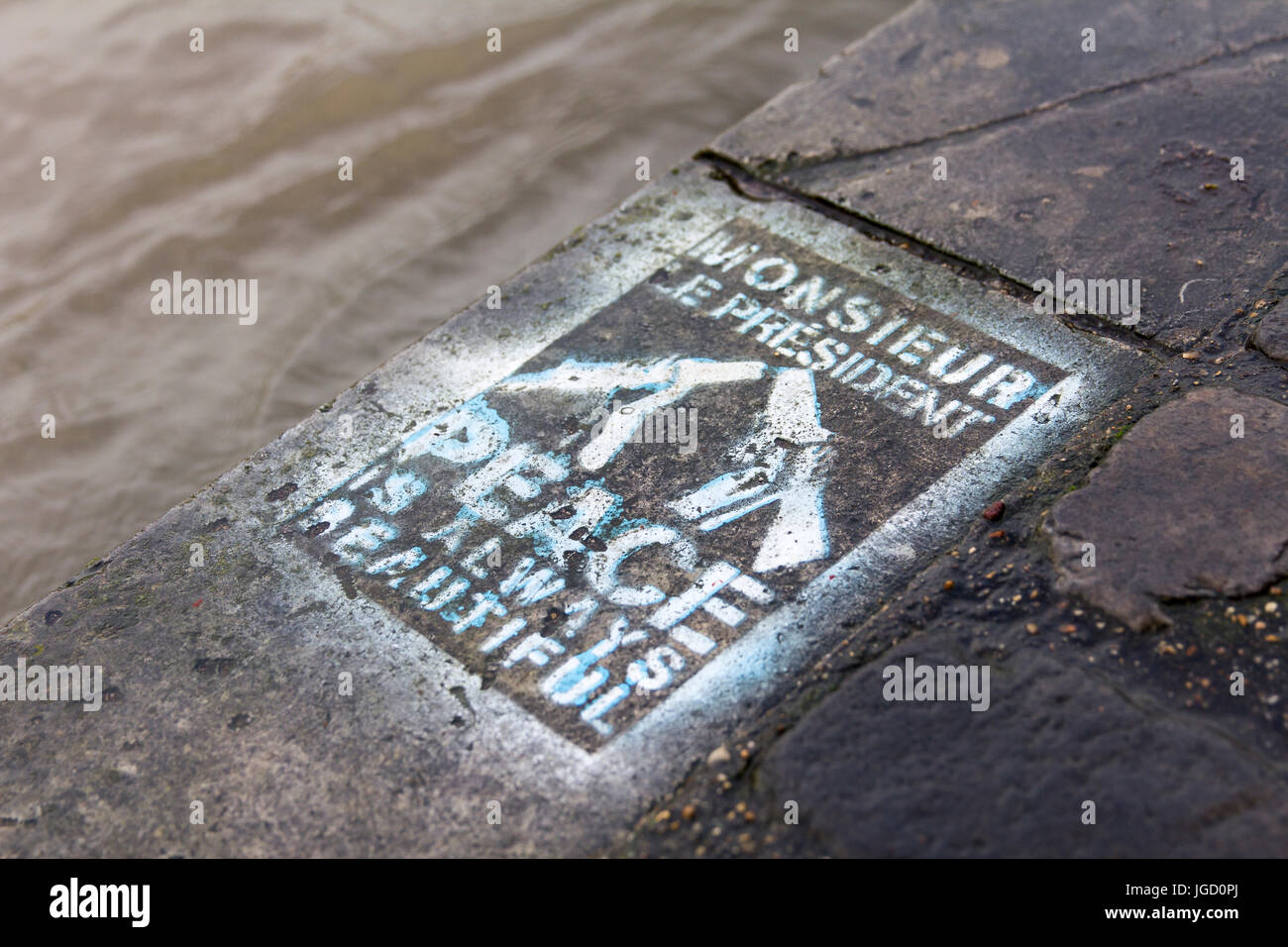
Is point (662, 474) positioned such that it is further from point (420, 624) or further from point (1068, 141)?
point (1068, 141)

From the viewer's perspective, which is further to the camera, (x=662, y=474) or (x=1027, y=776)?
(x=662, y=474)

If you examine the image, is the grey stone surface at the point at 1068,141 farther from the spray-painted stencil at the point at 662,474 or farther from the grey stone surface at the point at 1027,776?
the grey stone surface at the point at 1027,776

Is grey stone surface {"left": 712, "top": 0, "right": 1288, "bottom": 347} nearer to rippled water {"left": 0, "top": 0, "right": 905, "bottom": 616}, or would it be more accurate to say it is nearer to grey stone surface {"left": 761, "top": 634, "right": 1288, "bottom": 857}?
rippled water {"left": 0, "top": 0, "right": 905, "bottom": 616}

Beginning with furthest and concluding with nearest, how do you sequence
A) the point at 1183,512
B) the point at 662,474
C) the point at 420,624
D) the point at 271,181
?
the point at 271,181
the point at 662,474
the point at 420,624
the point at 1183,512

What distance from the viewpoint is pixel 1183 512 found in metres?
2.23

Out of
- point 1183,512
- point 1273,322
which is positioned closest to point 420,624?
point 1183,512

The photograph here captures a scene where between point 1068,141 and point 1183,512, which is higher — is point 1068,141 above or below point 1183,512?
above

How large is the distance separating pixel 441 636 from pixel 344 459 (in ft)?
2.13

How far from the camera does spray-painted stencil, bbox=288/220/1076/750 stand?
89.5 inches

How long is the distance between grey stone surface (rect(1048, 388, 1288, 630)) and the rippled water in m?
2.10

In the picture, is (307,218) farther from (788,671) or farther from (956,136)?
(788,671)

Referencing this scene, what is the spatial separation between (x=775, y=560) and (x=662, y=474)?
0.37m

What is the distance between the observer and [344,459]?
8.99 feet
